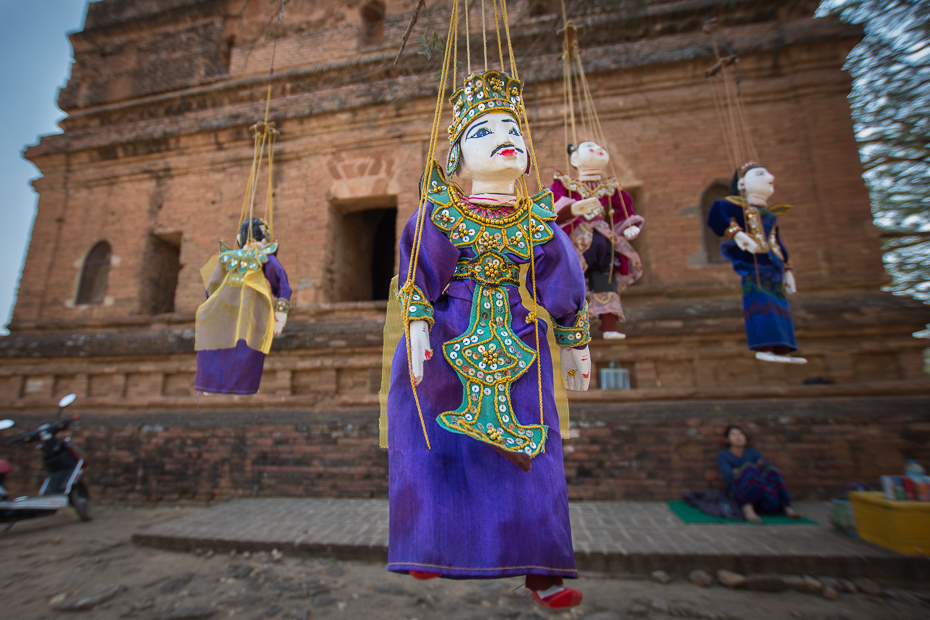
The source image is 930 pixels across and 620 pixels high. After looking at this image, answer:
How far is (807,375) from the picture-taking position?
16.8 feet

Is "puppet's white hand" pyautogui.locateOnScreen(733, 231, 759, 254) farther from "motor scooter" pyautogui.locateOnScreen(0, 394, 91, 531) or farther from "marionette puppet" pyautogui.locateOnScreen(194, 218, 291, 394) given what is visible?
"motor scooter" pyautogui.locateOnScreen(0, 394, 91, 531)

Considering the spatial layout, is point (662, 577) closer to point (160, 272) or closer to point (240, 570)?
point (240, 570)

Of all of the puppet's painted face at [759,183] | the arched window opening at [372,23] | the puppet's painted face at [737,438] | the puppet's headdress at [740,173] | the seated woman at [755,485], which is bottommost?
the seated woman at [755,485]

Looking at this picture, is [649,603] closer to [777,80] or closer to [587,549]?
[587,549]

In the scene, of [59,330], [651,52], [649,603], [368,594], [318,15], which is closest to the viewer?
[649,603]

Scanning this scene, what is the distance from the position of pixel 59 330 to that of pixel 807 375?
1041 cm

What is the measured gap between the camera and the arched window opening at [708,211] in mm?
5793

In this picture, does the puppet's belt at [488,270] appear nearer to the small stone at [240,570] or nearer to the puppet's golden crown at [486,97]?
the puppet's golden crown at [486,97]

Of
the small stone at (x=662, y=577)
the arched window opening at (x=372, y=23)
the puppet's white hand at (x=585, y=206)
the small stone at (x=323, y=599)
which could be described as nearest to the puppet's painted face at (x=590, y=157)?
the puppet's white hand at (x=585, y=206)

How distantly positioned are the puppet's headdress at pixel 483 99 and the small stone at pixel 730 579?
3.45m

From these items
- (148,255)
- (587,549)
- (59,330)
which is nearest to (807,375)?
(587,549)

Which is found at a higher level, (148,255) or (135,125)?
(135,125)

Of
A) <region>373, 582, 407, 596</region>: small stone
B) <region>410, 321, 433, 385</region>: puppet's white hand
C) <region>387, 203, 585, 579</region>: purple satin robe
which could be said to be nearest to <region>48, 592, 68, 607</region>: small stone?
<region>373, 582, 407, 596</region>: small stone

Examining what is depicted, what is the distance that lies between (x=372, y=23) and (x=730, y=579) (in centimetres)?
923
